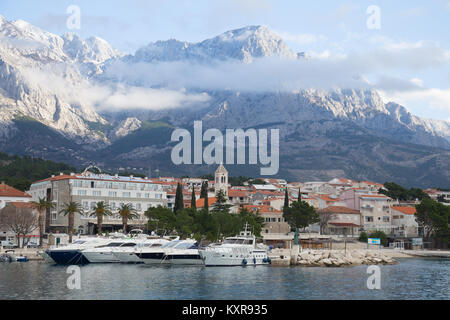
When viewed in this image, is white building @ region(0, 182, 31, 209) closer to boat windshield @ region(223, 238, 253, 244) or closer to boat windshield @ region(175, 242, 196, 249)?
boat windshield @ region(175, 242, 196, 249)

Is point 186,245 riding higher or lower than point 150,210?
lower

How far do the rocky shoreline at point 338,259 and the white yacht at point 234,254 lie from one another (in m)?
5.56

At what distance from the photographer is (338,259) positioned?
264ft

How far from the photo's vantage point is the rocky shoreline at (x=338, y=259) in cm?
7881

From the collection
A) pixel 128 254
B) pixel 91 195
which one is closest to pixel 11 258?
pixel 128 254

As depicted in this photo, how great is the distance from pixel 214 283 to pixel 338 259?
3009 centimetres

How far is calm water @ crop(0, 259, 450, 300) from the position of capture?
47.3 meters

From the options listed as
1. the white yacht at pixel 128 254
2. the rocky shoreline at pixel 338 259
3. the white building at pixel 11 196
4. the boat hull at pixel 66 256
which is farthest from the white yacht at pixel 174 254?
the white building at pixel 11 196

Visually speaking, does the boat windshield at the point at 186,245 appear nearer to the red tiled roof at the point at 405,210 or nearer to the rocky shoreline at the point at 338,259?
the rocky shoreline at the point at 338,259

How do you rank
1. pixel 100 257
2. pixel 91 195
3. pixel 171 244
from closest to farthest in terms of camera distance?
pixel 100 257, pixel 171 244, pixel 91 195

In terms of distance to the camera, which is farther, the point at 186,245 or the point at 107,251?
the point at 186,245

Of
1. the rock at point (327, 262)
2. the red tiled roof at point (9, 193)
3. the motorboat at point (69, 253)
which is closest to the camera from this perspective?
the motorboat at point (69, 253)

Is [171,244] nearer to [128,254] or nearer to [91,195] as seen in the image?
[128,254]
